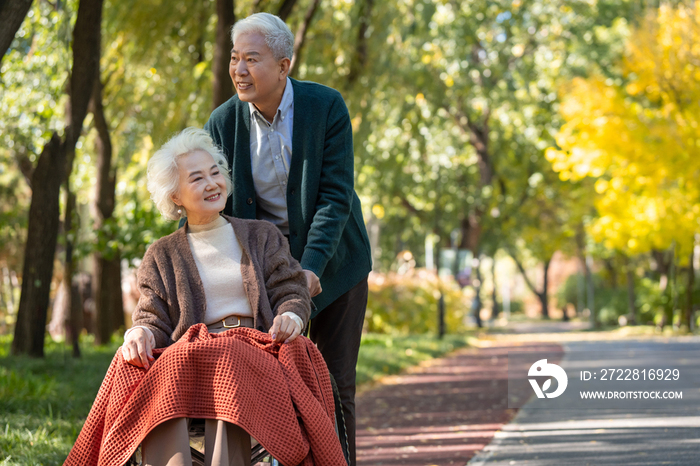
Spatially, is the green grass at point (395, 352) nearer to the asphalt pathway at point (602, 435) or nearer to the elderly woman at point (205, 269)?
the asphalt pathway at point (602, 435)

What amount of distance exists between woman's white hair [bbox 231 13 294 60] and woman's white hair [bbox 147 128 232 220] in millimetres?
444

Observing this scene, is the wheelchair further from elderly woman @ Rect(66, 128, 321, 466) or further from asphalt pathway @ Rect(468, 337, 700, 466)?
asphalt pathway @ Rect(468, 337, 700, 466)

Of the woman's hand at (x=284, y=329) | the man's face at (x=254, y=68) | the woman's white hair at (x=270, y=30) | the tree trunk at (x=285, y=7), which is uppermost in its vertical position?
the tree trunk at (x=285, y=7)

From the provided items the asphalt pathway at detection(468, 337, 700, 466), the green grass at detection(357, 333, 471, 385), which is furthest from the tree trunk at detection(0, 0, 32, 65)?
the green grass at detection(357, 333, 471, 385)

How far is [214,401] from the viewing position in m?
2.51

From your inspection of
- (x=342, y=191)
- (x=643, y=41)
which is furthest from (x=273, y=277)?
(x=643, y=41)

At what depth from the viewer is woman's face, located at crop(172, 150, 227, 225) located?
9.85ft

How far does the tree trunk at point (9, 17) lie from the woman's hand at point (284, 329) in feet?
9.98

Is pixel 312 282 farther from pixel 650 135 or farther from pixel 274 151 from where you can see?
pixel 650 135

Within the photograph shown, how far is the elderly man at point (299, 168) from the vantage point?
3180mm

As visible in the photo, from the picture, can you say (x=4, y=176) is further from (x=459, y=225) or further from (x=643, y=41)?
(x=643, y=41)

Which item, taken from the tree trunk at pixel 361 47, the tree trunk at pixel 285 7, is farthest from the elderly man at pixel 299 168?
the tree trunk at pixel 361 47

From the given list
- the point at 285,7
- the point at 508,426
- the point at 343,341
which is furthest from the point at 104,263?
the point at 343,341

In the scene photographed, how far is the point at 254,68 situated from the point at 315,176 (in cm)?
49
